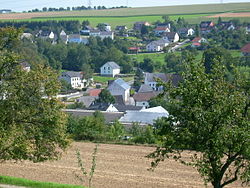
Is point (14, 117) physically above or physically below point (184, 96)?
below

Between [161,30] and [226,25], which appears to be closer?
[226,25]

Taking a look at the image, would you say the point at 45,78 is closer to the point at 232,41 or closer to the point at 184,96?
the point at 184,96

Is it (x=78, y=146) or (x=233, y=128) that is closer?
(x=233, y=128)

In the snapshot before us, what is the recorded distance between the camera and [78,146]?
19109 millimetres

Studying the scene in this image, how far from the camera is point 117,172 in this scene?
1471 cm

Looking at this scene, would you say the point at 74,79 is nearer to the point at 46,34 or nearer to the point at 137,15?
the point at 46,34

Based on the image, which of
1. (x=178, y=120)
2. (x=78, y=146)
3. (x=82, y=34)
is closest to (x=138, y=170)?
(x=78, y=146)

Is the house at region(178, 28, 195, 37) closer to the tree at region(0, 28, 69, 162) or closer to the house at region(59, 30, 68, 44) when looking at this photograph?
the house at region(59, 30, 68, 44)

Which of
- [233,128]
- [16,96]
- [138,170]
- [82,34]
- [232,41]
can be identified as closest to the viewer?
[233,128]

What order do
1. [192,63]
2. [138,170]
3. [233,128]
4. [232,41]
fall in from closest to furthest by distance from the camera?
[233,128]
[192,63]
[138,170]
[232,41]

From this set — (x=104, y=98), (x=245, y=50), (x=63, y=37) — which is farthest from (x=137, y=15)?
(x=104, y=98)

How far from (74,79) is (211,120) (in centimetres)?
4670

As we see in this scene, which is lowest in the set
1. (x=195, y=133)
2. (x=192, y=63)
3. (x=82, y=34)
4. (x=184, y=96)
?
(x=82, y=34)

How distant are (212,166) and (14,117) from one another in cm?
494
